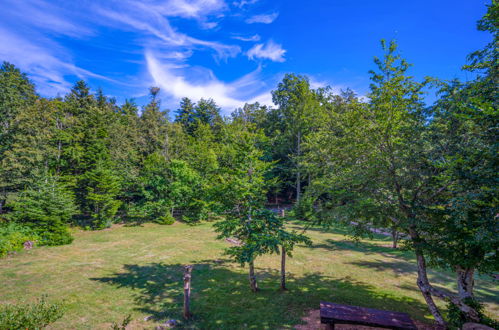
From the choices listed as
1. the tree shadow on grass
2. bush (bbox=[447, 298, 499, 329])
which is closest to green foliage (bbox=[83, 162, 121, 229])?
the tree shadow on grass

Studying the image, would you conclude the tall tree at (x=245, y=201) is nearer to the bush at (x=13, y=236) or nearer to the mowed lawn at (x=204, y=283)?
the mowed lawn at (x=204, y=283)

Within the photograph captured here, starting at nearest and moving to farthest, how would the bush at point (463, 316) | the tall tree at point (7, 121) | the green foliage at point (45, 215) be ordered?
the bush at point (463, 316) → the green foliage at point (45, 215) → the tall tree at point (7, 121)

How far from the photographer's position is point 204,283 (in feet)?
32.5

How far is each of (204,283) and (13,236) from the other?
43.9 ft

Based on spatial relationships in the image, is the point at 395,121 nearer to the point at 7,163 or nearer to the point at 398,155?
the point at 398,155

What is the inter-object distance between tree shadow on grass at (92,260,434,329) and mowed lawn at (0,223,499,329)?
0.03m

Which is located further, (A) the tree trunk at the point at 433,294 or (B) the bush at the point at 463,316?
(A) the tree trunk at the point at 433,294

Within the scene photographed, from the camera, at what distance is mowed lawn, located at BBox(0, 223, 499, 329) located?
736 centimetres

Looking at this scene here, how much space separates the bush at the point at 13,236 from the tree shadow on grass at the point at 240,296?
7.85m

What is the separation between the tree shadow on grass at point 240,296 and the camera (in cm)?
713

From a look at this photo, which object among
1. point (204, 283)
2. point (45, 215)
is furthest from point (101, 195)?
point (204, 283)

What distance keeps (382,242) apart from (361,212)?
1360 cm

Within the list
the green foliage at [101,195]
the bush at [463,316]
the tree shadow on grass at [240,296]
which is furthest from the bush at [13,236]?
the bush at [463,316]

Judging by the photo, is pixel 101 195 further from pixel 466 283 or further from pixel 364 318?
pixel 466 283
